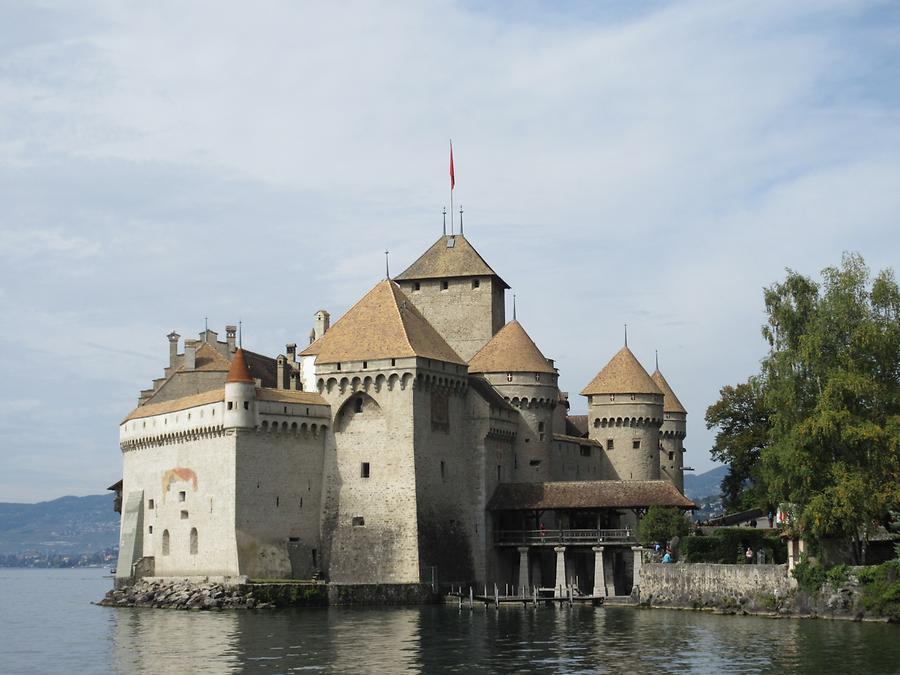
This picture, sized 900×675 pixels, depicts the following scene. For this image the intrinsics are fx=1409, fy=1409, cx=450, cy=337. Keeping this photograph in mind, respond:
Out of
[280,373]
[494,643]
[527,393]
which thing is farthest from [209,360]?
[494,643]

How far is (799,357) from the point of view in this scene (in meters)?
47.0

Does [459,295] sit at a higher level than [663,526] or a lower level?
higher

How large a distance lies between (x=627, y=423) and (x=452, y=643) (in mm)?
31566

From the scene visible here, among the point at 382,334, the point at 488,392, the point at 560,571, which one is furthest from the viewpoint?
the point at 488,392

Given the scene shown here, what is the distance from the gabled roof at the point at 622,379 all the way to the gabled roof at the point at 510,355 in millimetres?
5322

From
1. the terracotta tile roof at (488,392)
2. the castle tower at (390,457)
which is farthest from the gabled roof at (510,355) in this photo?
the castle tower at (390,457)

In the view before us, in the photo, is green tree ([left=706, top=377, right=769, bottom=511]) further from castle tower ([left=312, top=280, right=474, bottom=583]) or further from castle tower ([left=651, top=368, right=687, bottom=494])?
castle tower ([left=312, top=280, right=474, bottom=583])

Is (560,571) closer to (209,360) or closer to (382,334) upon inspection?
(382,334)

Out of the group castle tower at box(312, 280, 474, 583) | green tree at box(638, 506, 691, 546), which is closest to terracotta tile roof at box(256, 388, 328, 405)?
castle tower at box(312, 280, 474, 583)

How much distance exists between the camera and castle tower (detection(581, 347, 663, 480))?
71.1 meters

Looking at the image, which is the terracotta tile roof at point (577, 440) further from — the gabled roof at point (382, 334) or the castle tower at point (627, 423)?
the gabled roof at point (382, 334)

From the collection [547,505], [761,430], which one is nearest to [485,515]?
[547,505]

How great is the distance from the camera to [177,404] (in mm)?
61312

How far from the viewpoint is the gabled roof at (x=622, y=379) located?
234 ft
